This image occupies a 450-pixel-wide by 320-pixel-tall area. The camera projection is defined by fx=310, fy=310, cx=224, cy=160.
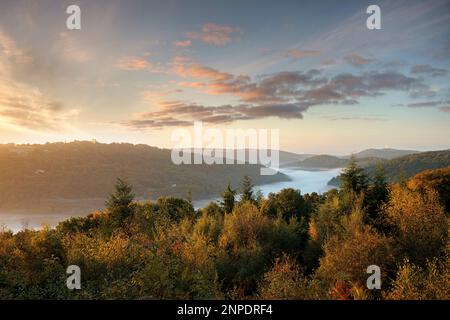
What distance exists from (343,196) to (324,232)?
18.4ft

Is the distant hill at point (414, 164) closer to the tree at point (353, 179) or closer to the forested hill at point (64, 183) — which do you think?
the tree at point (353, 179)

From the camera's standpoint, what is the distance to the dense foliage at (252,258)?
1210 cm

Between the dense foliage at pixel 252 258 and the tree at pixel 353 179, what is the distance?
114 mm

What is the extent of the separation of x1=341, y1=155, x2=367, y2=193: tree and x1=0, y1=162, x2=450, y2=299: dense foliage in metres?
0.11

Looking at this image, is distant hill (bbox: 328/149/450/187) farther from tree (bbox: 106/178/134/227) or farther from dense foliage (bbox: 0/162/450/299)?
dense foliage (bbox: 0/162/450/299)

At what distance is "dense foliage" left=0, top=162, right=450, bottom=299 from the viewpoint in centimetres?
1210

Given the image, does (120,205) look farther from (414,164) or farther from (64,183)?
(64,183)

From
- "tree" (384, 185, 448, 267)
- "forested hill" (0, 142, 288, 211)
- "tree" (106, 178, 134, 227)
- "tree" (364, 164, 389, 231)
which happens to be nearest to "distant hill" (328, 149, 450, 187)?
"tree" (364, 164, 389, 231)

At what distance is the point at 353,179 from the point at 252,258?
16772mm

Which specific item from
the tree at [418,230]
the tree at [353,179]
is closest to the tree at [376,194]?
the tree at [353,179]

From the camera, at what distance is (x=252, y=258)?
887 inches

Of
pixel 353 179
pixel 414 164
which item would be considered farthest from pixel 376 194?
pixel 414 164

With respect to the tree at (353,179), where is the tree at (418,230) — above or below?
below
